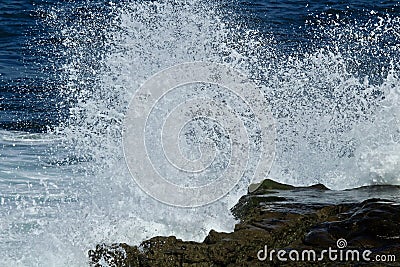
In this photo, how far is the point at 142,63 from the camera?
36.7 ft

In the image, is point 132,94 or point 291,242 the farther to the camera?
point 132,94

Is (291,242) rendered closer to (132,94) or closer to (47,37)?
(132,94)

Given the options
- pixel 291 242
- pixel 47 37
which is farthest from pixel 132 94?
pixel 47 37

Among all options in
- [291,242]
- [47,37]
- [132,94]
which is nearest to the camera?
[291,242]

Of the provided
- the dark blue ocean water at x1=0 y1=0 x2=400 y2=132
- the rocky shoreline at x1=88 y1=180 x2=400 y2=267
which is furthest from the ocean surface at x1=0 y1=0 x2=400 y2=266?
the rocky shoreline at x1=88 y1=180 x2=400 y2=267

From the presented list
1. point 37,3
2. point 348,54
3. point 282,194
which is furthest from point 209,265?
point 37,3

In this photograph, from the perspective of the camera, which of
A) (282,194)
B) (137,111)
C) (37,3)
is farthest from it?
(37,3)

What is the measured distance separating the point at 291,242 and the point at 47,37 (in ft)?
44.1

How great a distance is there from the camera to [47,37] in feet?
54.9

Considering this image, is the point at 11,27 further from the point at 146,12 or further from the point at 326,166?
the point at 326,166

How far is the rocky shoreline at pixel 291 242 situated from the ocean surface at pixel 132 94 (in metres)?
0.45

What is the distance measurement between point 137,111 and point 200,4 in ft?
14.3

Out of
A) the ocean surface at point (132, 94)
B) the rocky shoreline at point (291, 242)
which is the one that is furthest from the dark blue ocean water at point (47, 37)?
the rocky shoreline at point (291, 242)

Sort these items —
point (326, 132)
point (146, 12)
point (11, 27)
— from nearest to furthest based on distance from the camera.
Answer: point (326, 132) < point (146, 12) < point (11, 27)
